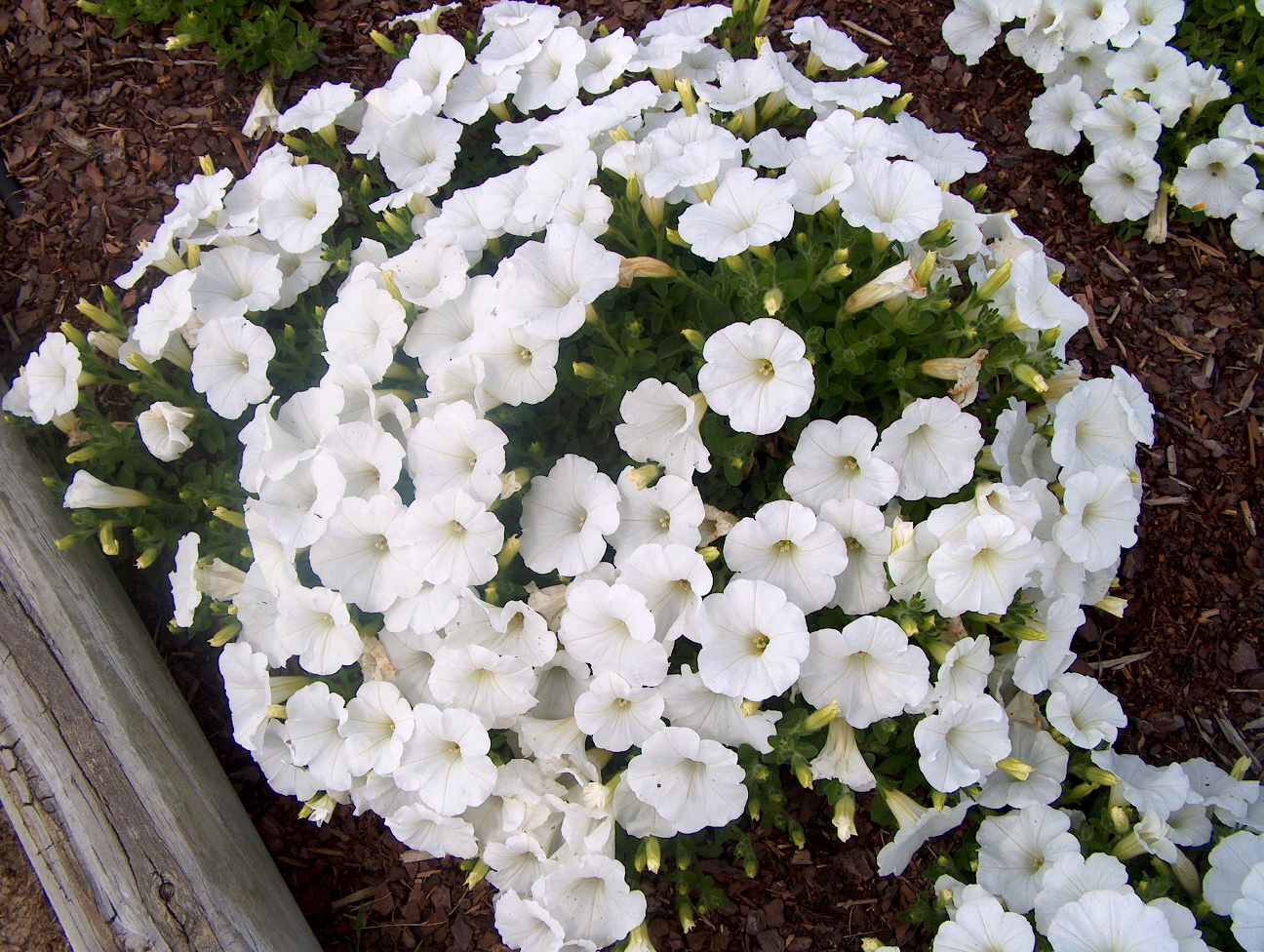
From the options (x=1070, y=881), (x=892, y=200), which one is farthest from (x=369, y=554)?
(x=1070, y=881)

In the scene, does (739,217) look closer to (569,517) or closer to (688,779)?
(569,517)

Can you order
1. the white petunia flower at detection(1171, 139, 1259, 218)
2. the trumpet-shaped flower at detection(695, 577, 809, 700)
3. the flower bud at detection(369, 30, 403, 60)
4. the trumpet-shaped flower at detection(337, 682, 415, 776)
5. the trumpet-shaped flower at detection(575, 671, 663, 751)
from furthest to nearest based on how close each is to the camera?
the white petunia flower at detection(1171, 139, 1259, 218) < the flower bud at detection(369, 30, 403, 60) < the trumpet-shaped flower at detection(337, 682, 415, 776) < the trumpet-shaped flower at detection(575, 671, 663, 751) < the trumpet-shaped flower at detection(695, 577, 809, 700)

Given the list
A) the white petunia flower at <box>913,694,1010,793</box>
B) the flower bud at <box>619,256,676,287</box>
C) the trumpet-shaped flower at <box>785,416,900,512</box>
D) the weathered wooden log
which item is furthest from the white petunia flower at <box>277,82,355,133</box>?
the white petunia flower at <box>913,694,1010,793</box>

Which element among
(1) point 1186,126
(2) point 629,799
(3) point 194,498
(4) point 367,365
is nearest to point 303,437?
(4) point 367,365

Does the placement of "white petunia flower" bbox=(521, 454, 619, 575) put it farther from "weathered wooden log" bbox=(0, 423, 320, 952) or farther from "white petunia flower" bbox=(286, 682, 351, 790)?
"weathered wooden log" bbox=(0, 423, 320, 952)

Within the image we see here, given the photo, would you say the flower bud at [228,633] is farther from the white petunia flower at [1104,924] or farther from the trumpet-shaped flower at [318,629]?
the white petunia flower at [1104,924]

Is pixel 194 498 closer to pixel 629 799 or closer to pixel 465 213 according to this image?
pixel 465 213

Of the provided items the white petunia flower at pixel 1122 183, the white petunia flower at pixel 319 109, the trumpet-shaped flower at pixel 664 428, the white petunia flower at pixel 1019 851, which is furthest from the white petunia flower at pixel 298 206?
the white petunia flower at pixel 1122 183
